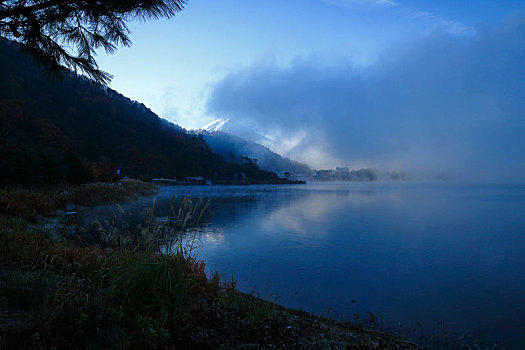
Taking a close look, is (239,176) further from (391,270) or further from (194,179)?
(391,270)

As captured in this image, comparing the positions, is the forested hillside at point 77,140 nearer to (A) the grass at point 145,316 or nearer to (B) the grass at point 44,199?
(B) the grass at point 44,199

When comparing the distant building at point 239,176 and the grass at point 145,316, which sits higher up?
the distant building at point 239,176

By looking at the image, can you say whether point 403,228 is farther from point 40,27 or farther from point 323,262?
point 40,27

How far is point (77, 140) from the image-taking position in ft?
209

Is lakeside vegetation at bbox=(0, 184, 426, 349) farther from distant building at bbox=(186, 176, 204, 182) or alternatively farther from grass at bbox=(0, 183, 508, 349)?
distant building at bbox=(186, 176, 204, 182)

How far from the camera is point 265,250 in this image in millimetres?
11141

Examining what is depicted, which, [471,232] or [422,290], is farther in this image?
[471,232]

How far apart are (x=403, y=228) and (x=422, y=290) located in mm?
10022

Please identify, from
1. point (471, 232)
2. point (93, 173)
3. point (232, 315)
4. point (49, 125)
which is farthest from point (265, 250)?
point (49, 125)

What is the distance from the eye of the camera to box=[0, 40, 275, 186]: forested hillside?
60.7 feet

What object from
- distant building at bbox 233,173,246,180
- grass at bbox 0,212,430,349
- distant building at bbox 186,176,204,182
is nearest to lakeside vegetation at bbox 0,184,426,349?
grass at bbox 0,212,430,349

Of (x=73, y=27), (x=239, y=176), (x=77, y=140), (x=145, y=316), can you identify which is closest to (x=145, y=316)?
(x=145, y=316)

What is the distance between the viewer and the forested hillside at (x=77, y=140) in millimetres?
18516

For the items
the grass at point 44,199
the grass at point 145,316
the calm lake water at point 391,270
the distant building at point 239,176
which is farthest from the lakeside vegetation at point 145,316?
the distant building at point 239,176
